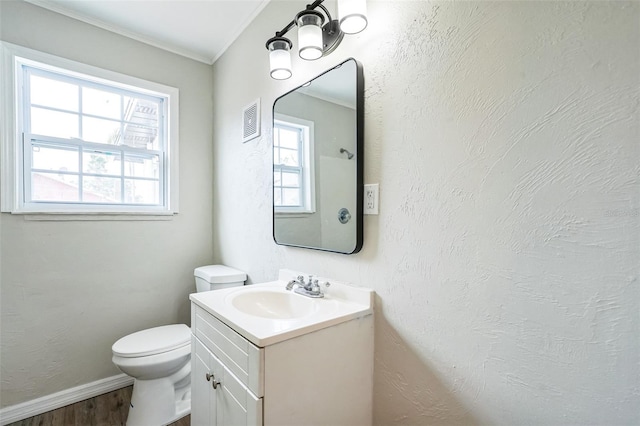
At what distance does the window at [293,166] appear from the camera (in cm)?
148

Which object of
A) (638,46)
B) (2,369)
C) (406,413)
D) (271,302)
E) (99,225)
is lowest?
(2,369)

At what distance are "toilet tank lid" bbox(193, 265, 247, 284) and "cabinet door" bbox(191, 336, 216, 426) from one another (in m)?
0.60

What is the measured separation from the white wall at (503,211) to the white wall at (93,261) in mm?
1556

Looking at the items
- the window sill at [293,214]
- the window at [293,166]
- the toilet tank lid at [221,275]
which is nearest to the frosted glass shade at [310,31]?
the window at [293,166]

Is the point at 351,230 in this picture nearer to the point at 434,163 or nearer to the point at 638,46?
the point at 434,163

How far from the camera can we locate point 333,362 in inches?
41.1

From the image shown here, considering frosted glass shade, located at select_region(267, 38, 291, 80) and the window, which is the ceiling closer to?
frosted glass shade, located at select_region(267, 38, 291, 80)

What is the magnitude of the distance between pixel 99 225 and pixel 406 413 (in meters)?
2.07

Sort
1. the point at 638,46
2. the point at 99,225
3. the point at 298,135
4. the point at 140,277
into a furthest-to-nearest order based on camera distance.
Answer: the point at 140,277, the point at 99,225, the point at 298,135, the point at 638,46

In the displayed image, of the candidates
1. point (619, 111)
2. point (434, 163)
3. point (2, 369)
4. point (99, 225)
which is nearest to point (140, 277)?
point (99, 225)

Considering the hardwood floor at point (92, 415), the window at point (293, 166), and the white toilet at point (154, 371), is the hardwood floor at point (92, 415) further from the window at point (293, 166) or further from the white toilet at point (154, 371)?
the window at point (293, 166)

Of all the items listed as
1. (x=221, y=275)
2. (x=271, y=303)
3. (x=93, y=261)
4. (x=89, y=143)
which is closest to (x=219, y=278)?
(x=221, y=275)

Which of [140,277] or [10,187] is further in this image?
[140,277]

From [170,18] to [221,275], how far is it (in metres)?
1.68
